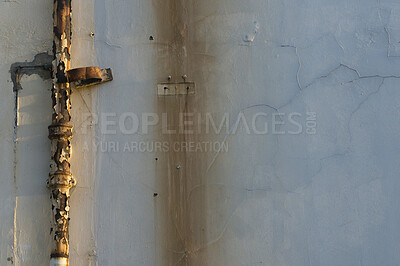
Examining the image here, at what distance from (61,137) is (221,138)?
97 cm

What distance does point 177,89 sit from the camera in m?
3.34

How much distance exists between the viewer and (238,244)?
10.4ft

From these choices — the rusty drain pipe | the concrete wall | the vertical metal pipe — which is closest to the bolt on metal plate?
the concrete wall

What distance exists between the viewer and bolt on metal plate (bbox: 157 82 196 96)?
132 inches

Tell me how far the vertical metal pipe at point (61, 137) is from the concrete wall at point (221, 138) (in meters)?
0.07

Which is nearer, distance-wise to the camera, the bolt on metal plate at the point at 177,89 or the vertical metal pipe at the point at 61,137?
the vertical metal pipe at the point at 61,137

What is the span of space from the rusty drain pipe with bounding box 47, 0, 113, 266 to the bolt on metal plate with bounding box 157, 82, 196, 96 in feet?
1.11

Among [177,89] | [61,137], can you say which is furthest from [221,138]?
[61,137]

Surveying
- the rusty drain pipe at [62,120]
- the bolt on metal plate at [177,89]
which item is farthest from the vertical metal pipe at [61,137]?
the bolt on metal plate at [177,89]

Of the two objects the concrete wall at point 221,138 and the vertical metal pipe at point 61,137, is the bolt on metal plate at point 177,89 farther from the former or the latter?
the vertical metal pipe at point 61,137

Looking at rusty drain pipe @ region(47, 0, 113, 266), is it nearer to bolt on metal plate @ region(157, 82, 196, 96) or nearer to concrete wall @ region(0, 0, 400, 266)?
concrete wall @ region(0, 0, 400, 266)

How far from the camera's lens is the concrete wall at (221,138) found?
317cm

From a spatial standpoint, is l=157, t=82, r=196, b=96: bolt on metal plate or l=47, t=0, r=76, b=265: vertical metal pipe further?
l=157, t=82, r=196, b=96: bolt on metal plate

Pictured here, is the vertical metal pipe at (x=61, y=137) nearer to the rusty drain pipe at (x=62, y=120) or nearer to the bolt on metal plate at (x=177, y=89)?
the rusty drain pipe at (x=62, y=120)
